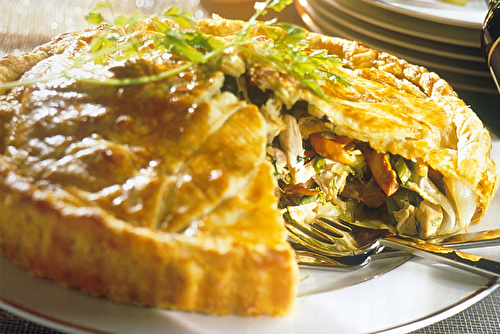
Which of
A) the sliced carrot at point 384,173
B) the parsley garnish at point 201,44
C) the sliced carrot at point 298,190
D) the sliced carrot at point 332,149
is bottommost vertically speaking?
the sliced carrot at point 298,190

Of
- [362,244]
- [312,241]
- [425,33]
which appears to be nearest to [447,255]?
[362,244]

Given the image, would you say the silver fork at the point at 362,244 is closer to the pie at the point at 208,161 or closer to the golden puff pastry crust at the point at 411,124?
the pie at the point at 208,161

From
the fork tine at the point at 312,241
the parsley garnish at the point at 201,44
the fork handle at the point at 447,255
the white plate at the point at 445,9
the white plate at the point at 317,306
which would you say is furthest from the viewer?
the white plate at the point at 445,9

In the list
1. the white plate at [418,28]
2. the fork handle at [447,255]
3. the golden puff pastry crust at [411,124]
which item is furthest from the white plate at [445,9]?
the fork handle at [447,255]

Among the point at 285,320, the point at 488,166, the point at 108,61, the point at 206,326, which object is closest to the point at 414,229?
the point at 488,166

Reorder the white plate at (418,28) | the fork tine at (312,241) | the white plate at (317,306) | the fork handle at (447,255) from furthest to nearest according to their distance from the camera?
the white plate at (418,28), the fork tine at (312,241), the fork handle at (447,255), the white plate at (317,306)

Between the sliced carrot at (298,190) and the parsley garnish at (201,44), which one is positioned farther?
the sliced carrot at (298,190)

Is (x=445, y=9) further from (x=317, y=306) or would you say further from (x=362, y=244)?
(x=317, y=306)

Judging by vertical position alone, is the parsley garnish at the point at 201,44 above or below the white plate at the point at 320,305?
above

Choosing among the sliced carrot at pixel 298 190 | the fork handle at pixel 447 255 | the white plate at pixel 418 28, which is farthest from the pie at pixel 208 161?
the white plate at pixel 418 28
